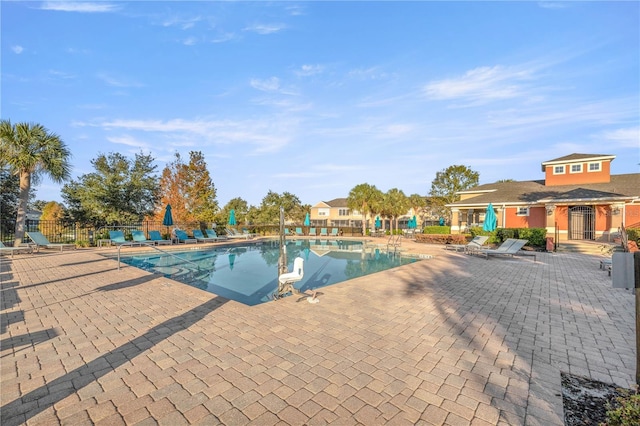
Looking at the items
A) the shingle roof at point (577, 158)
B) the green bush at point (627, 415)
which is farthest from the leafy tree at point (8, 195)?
the shingle roof at point (577, 158)

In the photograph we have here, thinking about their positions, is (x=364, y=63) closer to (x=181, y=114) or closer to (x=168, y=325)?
(x=181, y=114)

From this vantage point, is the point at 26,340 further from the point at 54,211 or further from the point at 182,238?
the point at 54,211

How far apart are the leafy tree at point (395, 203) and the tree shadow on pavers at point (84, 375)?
3033 centimetres

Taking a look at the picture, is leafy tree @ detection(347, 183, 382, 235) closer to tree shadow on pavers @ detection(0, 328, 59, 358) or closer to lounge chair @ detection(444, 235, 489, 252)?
lounge chair @ detection(444, 235, 489, 252)

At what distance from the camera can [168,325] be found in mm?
4527

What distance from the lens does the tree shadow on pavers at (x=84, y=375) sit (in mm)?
2455

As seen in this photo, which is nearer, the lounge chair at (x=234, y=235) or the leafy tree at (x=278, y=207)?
the lounge chair at (x=234, y=235)

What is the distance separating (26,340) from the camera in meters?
3.88

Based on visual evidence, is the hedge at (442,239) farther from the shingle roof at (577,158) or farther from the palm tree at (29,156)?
the palm tree at (29,156)

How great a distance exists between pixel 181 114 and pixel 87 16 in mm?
9652

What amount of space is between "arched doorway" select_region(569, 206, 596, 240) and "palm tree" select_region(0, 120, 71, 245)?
106ft

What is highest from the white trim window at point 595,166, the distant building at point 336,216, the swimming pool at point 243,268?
the white trim window at point 595,166

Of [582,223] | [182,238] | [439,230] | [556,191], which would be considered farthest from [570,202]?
[182,238]

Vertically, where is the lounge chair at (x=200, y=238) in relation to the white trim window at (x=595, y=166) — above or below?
below
